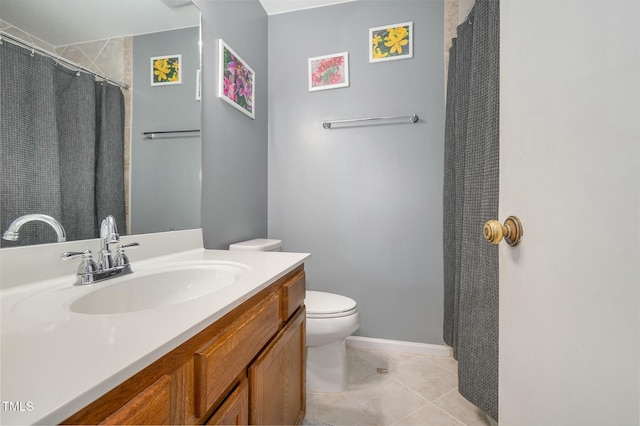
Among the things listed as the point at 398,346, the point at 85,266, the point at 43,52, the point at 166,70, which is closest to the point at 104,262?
the point at 85,266

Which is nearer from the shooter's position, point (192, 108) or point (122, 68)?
point (122, 68)

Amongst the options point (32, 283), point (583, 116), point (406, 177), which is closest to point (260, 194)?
point (406, 177)

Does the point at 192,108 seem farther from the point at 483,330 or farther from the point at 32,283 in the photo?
the point at 483,330

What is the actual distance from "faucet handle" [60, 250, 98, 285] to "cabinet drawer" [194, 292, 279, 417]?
0.46m

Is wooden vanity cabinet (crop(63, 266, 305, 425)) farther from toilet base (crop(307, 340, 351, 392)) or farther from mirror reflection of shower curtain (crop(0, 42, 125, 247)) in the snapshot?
mirror reflection of shower curtain (crop(0, 42, 125, 247))

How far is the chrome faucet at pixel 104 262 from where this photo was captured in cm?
76

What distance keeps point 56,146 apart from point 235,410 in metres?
0.87

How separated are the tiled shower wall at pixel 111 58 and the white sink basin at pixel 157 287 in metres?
0.26

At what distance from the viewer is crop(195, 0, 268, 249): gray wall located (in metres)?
1.44

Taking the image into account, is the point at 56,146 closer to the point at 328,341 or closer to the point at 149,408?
the point at 149,408

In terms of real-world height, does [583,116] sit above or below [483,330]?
above

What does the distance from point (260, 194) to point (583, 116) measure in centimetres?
185

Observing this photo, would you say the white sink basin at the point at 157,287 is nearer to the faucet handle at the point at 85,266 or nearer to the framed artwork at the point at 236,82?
the faucet handle at the point at 85,266

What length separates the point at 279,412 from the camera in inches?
36.6
